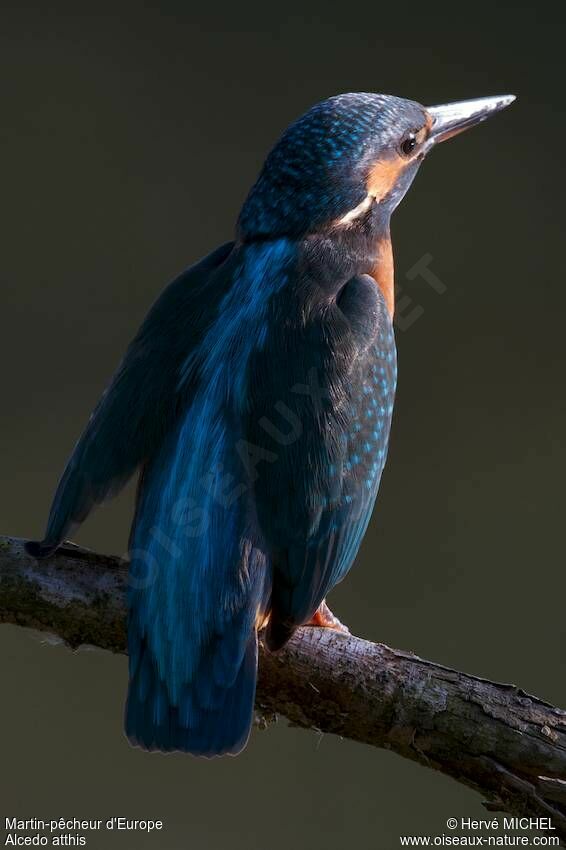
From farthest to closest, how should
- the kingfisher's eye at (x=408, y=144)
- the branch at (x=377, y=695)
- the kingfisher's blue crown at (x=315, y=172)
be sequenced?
the kingfisher's eye at (x=408, y=144)
the kingfisher's blue crown at (x=315, y=172)
the branch at (x=377, y=695)

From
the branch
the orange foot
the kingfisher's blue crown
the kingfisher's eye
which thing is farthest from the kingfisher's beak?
the branch

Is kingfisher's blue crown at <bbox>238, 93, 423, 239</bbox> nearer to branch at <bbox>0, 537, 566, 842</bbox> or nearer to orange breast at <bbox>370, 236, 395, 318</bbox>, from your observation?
orange breast at <bbox>370, 236, 395, 318</bbox>

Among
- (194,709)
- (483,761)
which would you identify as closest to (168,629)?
(194,709)

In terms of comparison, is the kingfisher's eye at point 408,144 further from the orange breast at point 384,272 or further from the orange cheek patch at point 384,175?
the orange breast at point 384,272

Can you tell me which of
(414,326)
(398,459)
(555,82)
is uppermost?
(555,82)

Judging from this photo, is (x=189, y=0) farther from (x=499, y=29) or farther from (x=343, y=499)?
(x=343, y=499)

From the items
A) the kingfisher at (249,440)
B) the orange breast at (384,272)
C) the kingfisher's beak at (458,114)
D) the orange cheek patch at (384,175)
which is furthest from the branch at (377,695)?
the kingfisher's beak at (458,114)
